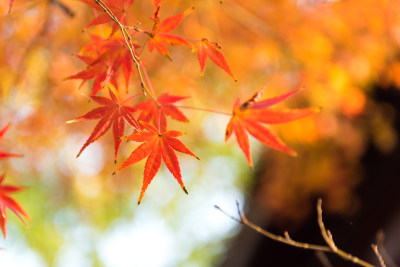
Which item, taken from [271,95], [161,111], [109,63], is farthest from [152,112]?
[271,95]

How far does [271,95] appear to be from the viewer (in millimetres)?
2650

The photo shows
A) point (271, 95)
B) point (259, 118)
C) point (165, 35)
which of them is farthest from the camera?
point (271, 95)

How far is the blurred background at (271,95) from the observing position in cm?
228

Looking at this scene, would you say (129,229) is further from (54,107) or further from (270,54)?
(270,54)

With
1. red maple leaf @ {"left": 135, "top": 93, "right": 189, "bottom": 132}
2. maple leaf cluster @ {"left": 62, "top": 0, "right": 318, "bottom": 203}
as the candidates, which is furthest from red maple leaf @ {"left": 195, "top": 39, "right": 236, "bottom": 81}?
red maple leaf @ {"left": 135, "top": 93, "right": 189, "bottom": 132}

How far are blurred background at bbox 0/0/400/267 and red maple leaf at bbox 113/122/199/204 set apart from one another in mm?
587

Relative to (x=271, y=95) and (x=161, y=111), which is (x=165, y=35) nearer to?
(x=161, y=111)

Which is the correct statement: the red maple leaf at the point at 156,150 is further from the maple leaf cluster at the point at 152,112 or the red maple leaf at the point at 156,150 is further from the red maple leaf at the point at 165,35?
the red maple leaf at the point at 165,35

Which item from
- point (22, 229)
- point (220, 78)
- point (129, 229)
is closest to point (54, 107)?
point (220, 78)

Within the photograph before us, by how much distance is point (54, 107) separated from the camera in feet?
8.38

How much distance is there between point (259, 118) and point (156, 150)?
8.0 inches

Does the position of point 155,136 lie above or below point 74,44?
above

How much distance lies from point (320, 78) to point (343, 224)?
4.88 feet

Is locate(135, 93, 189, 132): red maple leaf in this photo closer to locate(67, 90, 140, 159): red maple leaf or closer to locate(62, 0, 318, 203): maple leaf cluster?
locate(62, 0, 318, 203): maple leaf cluster
